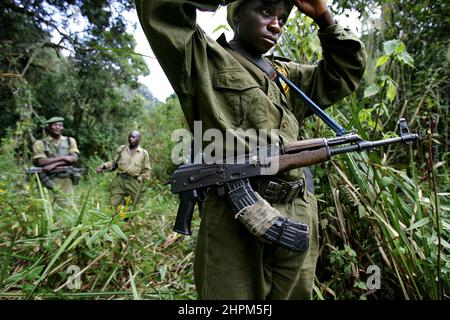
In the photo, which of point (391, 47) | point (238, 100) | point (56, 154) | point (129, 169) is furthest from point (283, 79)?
point (56, 154)

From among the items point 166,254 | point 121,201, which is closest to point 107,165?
point 121,201

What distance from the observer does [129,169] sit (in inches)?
219

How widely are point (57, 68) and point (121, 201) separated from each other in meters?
6.85

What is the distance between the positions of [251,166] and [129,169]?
458 centimetres

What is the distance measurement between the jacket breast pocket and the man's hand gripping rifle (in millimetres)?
143

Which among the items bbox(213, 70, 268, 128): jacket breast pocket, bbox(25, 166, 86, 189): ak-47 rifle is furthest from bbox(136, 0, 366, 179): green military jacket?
bbox(25, 166, 86, 189): ak-47 rifle

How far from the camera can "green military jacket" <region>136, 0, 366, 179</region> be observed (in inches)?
44.6

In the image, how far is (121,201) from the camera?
214 inches

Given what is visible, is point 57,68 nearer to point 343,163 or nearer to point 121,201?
point 121,201

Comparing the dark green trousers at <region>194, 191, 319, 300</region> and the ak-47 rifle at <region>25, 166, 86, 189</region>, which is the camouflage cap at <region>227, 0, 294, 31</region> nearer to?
the dark green trousers at <region>194, 191, 319, 300</region>

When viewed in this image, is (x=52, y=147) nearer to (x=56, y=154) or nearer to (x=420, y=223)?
(x=56, y=154)

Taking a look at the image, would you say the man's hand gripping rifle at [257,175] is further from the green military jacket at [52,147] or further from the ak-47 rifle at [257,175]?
the green military jacket at [52,147]

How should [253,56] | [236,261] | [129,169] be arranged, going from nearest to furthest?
1. [236,261]
2. [253,56]
3. [129,169]

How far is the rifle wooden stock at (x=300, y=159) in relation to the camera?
1.30 metres
